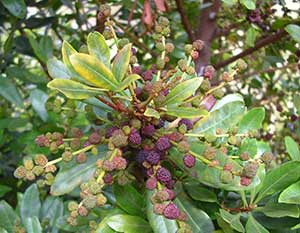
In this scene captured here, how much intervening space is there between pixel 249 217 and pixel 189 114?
18 cm

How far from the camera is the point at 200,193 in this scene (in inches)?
30.1

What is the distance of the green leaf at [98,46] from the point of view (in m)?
0.64

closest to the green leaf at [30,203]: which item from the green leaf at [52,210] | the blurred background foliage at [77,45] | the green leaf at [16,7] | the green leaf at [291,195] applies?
the green leaf at [52,210]

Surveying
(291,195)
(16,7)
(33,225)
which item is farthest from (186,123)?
(16,7)

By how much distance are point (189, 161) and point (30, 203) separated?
43 cm

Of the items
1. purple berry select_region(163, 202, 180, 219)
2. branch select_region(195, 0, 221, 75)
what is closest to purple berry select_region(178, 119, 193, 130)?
purple berry select_region(163, 202, 180, 219)

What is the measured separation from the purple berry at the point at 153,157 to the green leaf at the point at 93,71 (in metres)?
0.11

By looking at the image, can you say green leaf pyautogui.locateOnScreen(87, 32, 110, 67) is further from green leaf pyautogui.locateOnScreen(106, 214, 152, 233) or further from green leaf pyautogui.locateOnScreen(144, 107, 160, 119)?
green leaf pyautogui.locateOnScreen(106, 214, 152, 233)

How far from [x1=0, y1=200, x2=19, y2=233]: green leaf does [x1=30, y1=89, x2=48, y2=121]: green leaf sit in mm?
303

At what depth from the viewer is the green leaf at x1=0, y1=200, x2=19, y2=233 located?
950mm

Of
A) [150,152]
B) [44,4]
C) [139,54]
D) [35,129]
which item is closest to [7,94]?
[35,129]

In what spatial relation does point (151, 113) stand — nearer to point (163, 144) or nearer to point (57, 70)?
point (163, 144)

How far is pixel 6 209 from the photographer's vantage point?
0.96 m

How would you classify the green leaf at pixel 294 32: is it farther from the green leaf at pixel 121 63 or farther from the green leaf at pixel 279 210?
the green leaf at pixel 121 63
